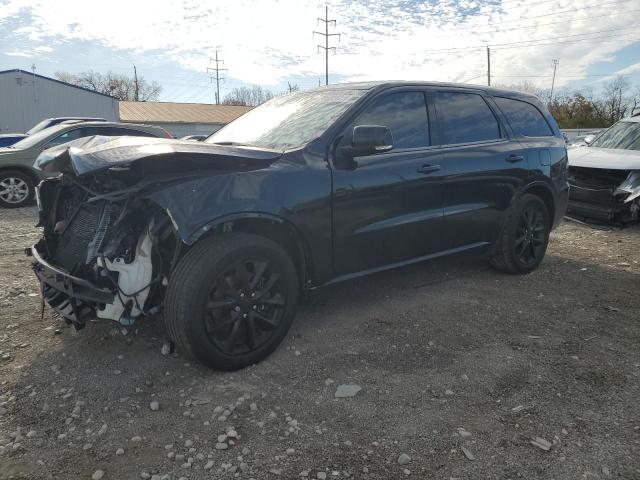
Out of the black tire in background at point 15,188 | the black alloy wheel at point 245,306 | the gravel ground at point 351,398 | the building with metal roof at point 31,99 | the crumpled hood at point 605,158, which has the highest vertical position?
the building with metal roof at point 31,99

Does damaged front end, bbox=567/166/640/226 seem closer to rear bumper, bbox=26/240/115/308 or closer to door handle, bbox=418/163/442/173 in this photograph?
door handle, bbox=418/163/442/173

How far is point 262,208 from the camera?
9.82ft

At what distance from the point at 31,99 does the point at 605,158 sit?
27.4 meters

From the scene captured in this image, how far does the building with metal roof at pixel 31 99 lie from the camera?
25328 millimetres

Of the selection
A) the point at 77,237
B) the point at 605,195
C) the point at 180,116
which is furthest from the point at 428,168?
the point at 180,116

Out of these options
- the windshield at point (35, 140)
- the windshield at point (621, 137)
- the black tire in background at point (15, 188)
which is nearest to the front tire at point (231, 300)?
the black tire in background at point (15, 188)

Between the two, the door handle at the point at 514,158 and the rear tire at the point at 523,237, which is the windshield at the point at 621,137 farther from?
the door handle at the point at 514,158

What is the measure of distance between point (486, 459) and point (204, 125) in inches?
1715

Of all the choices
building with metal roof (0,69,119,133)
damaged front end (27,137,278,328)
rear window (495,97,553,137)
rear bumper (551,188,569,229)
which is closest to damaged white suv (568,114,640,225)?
rear bumper (551,188,569,229)

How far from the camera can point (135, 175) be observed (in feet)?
9.24

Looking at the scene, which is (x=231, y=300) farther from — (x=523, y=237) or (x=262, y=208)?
(x=523, y=237)

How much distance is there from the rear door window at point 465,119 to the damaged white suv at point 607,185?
12.8 ft

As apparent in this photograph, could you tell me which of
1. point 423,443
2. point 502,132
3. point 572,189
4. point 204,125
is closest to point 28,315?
point 423,443

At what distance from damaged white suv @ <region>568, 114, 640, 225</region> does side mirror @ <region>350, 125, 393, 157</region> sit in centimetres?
566
